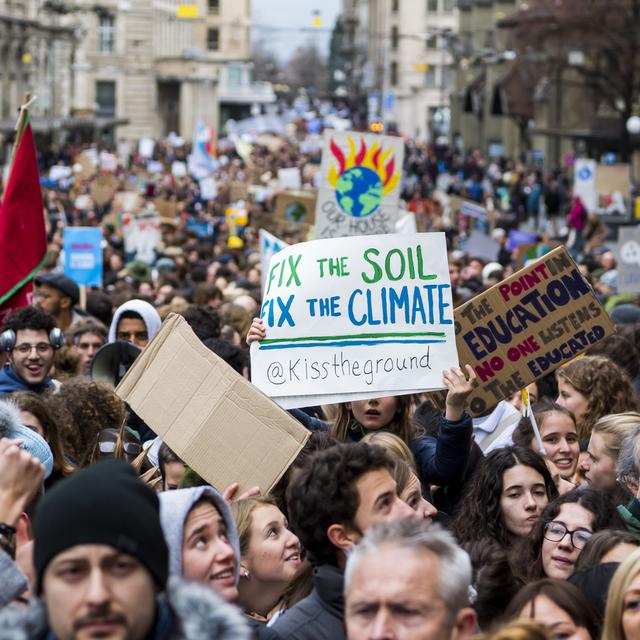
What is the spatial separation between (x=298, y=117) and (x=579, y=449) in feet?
384

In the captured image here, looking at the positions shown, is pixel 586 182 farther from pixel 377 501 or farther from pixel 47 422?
pixel 377 501

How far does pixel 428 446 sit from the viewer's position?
6.84 meters

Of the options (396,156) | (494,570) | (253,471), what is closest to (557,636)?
(494,570)

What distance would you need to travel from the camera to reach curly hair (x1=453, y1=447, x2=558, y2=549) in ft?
20.5

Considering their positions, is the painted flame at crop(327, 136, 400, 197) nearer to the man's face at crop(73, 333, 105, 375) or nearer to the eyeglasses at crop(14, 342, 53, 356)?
the man's face at crop(73, 333, 105, 375)

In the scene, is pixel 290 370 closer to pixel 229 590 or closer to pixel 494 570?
pixel 494 570

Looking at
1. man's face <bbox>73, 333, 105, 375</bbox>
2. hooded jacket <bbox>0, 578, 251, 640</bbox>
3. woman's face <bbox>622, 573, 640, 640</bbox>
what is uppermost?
hooded jacket <bbox>0, 578, 251, 640</bbox>

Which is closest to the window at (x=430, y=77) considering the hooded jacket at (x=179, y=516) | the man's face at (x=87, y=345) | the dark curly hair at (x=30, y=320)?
the man's face at (x=87, y=345)

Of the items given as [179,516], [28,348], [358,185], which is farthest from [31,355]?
[358,185]

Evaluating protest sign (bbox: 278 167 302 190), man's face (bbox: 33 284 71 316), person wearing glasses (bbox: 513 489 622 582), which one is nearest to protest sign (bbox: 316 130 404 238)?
man's face (bbox: 33 284 71 316)

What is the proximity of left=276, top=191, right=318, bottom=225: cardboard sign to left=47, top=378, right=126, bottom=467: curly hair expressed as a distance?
1433cm

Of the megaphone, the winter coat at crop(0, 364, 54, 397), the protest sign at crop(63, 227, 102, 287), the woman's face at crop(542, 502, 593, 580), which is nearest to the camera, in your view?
the woman's face at crop(542, 502, 593, 580)

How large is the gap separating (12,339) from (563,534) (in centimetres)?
353

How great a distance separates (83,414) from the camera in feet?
24.4
